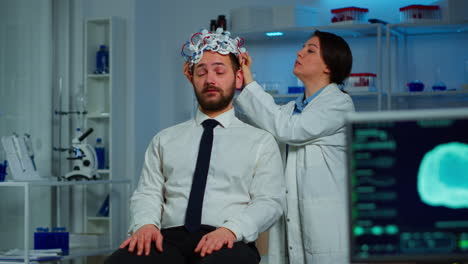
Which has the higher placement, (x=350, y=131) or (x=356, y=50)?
(x=356, y=50)

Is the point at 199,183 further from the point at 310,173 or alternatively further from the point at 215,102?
the point at 310,173

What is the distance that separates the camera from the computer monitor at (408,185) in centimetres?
104

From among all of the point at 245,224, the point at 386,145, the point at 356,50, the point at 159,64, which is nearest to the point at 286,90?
the point at 356,50

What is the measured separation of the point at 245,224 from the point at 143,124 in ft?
10.4

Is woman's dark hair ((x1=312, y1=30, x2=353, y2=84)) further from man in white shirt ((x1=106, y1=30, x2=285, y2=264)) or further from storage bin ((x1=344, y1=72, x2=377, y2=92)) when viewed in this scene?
storage bin ((x1=344, y1=72, x2=377, y2=92))

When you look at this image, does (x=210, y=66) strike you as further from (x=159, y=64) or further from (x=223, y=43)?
(x=159, y=64)

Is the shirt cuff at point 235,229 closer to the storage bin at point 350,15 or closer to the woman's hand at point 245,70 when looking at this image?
the woman's hand at point 245,70

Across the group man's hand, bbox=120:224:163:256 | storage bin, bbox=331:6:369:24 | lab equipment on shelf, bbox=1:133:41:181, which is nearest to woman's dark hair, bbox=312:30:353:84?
man's hand, bbox=120:224:163:256

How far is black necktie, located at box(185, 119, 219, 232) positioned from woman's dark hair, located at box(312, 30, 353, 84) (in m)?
0.58

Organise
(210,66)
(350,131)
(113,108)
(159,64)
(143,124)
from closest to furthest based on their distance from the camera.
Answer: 1. (350,131)
2. (210,66)
3. (113,108)
4. (143,124)
5. (159,64)

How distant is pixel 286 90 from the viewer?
17.1ft

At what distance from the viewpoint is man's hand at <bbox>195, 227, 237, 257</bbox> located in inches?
74.8

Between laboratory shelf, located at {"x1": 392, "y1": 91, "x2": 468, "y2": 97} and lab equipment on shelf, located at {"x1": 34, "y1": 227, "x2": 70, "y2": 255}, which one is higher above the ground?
laboratory shelf, located at {"x1": 392, "y1": 91, "x2": 468, "y2": 97}

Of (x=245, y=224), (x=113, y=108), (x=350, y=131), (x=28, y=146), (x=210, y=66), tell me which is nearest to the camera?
(x=350, y=131)
